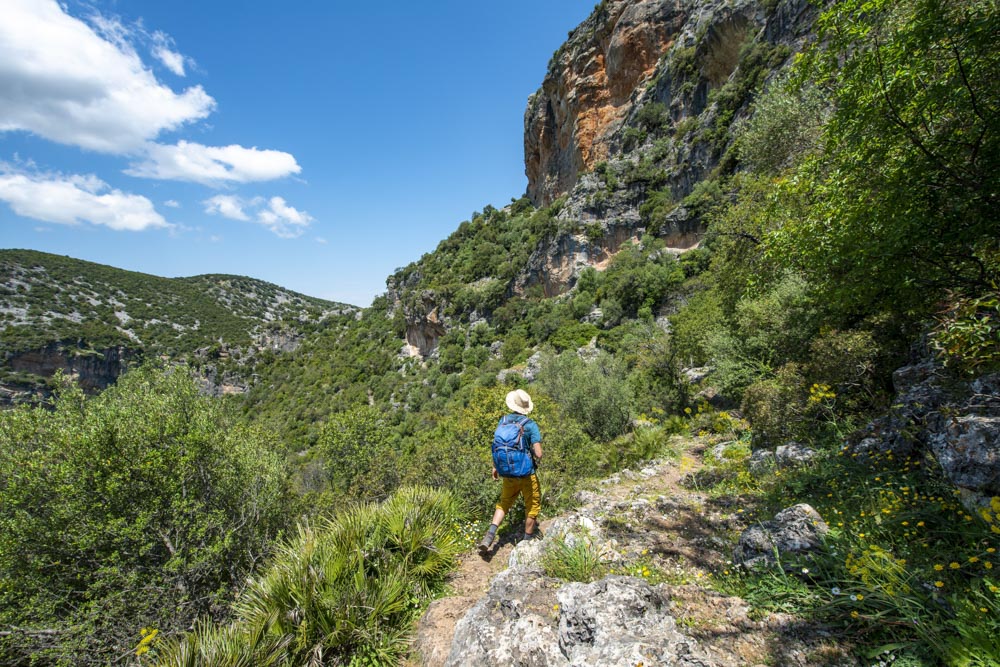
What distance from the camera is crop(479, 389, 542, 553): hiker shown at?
437 centimetres

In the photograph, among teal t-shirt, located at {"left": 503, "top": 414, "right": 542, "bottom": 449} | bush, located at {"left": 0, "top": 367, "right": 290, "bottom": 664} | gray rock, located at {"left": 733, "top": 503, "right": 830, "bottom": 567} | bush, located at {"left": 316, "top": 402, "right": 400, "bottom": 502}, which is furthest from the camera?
bush, located at {"left": 316, "top": 402, "right": 400, "bottom": 502}

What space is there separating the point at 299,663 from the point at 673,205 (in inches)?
1533

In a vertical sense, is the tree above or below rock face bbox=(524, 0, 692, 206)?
below

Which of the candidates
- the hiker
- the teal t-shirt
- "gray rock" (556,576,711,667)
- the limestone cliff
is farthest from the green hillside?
"gray rock" (556,576,711,667)

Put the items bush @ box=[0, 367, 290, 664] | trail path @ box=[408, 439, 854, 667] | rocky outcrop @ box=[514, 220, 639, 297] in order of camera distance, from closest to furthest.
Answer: trail path @ box=[408, 439, 854, 667] < bush @ box=[0, 367, 290, 664] < rocky outcrop @ box=[514, 220, 639, 297]

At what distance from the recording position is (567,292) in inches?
1598

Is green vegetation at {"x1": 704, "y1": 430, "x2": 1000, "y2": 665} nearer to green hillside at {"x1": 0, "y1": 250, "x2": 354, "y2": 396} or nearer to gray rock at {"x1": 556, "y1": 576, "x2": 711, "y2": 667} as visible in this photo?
gray rock at {"x1": 556, "y1": 576, "x2": 711, "y2": 667}

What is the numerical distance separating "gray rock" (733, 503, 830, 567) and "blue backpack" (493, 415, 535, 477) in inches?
81.1

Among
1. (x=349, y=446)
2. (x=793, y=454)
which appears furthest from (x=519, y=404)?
(x=349, y=446)

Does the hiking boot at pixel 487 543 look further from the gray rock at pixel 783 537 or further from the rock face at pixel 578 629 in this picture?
the gray rock at pixel 783 537

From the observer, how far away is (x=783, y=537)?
10.2 feet

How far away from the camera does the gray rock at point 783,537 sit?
9.87ft

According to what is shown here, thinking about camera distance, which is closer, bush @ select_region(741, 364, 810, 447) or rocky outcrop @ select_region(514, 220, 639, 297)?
bush @ select_region(741, 364, 810, 447)

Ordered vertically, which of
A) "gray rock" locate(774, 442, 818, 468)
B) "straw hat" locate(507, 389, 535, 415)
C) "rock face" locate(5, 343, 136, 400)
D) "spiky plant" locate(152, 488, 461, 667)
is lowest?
"rock face" locate(5, 343, 136, 400)
